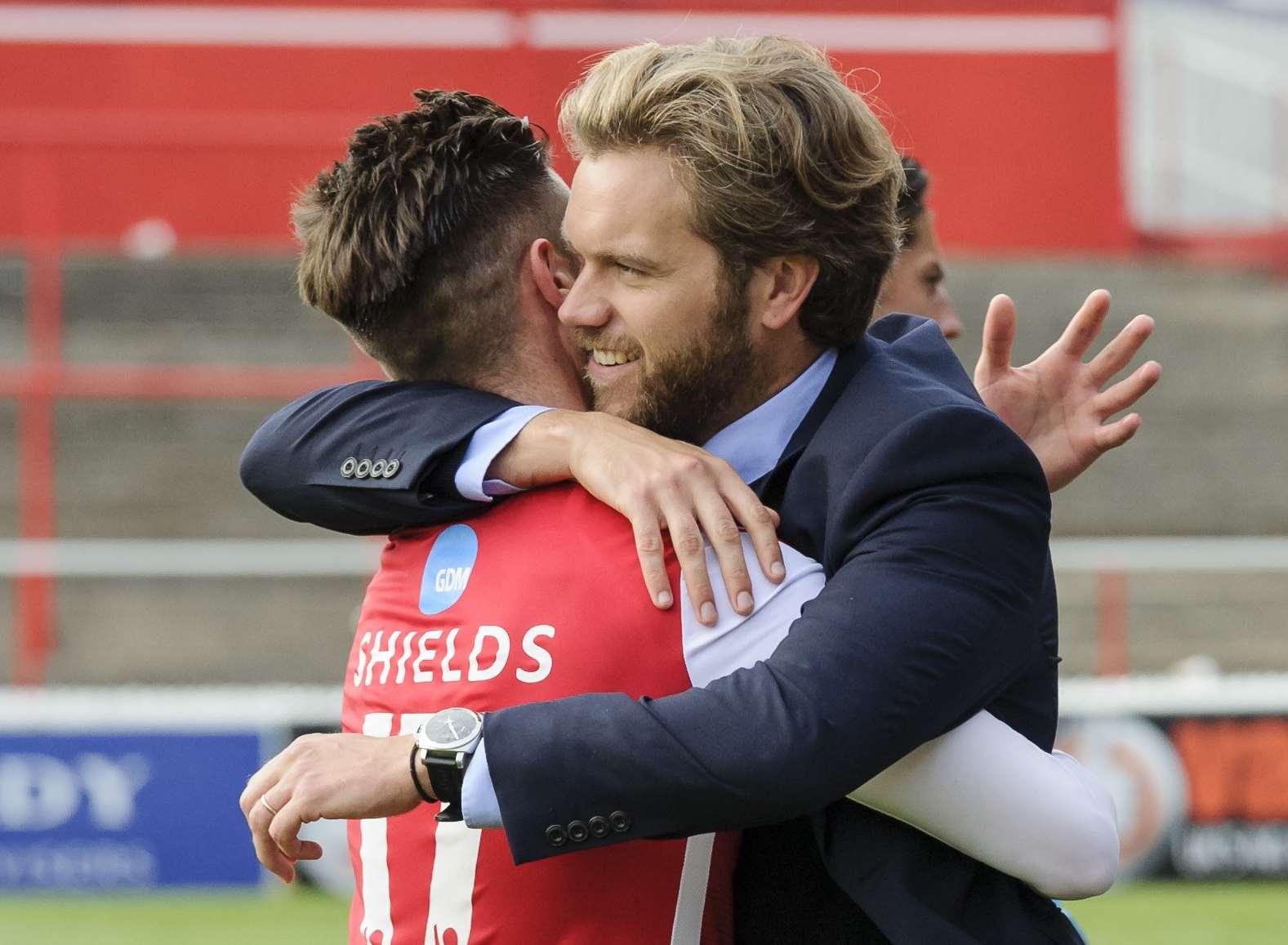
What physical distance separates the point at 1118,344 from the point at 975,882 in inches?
37.5

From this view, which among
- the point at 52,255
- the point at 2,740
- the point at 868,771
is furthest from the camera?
the point at 52,255

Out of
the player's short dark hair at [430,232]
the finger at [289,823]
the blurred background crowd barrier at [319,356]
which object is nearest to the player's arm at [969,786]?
the finger at [289,823]

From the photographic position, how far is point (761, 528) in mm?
1788

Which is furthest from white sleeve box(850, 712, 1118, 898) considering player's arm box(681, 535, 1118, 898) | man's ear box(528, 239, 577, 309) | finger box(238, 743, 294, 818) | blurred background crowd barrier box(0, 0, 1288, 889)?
blurred background crowd barrier box(0, 0, 1288, 889)

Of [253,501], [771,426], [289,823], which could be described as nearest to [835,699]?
[771,426]

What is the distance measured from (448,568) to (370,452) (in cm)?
23

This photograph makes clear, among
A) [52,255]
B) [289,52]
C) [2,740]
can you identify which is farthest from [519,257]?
[289,52]

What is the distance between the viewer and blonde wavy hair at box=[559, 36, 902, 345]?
6.15 feet

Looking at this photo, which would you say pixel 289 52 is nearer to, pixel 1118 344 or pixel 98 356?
pixel 98 356

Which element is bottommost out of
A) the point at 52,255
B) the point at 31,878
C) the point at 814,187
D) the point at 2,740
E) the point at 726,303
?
the point at 31,878

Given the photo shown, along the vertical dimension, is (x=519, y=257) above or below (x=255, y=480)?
above

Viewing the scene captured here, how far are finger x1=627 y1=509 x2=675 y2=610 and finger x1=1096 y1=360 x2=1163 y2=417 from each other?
885mm

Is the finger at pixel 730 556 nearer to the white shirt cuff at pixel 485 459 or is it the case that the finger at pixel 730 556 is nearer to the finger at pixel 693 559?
the finger at pixel 693 559

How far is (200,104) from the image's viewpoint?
12.0 metres
